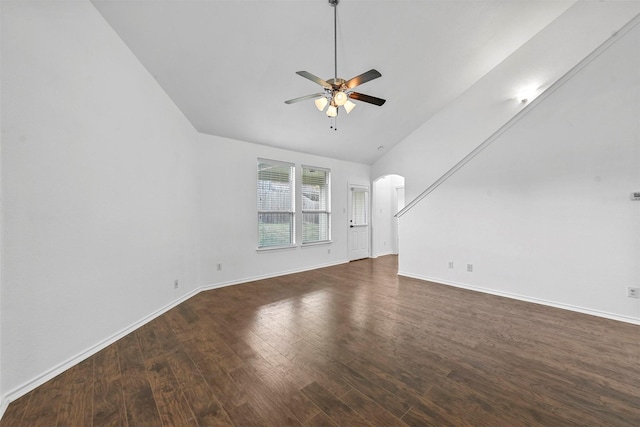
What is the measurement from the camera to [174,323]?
282 cm

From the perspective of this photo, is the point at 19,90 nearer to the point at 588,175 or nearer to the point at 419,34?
the point at 419,34

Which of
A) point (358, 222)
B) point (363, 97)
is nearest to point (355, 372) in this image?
point (363, 97)

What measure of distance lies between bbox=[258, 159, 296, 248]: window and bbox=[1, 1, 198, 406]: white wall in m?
2.01

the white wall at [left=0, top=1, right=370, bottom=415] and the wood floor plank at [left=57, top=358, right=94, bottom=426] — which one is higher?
the white wall at [left=0, top=1, right=370, bottom=415]

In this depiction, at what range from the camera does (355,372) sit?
191 centimetres

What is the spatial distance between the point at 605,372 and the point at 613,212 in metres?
2.12

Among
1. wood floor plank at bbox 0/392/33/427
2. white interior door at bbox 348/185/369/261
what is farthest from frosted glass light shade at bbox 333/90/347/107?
white interior door at bbox 348/185/369/261

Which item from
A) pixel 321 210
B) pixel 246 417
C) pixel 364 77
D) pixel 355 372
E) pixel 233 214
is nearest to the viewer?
pixel 246 417

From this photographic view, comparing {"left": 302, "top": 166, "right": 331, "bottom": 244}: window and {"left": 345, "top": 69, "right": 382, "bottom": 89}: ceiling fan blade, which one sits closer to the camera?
{"left": 345, "top": 69, "right": 382, "bottom": 89}: ceiling fan blade

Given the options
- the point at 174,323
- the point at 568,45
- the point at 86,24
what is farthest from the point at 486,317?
the point at 86,24

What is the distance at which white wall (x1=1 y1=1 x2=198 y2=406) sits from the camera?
164cm

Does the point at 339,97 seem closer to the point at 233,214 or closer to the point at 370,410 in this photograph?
Result: the point at 370,410

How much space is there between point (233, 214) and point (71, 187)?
8.27 feet

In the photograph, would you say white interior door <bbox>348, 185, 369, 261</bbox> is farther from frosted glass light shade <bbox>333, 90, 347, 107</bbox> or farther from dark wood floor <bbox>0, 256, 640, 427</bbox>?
frosted glass light shade <bbox>333, 90, 347, 107</bbox>
